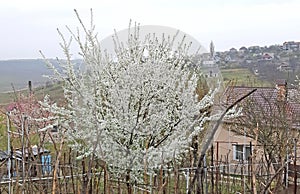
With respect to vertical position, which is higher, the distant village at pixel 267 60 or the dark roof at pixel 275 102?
the distant village at pixel 267 60

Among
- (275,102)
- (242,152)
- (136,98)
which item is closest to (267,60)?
(275,102)

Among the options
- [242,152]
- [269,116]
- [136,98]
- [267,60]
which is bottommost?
[269,116]

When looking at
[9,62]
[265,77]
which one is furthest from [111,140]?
[265,77]

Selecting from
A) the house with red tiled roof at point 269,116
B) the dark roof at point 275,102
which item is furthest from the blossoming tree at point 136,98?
the dark roof at point 275,102

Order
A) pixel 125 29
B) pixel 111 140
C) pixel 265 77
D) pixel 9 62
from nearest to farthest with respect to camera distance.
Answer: pixel 111 140
pixel 125 29
pixel 9 62
pixel 265 77

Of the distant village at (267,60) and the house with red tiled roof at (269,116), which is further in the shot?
the house with red tiled roof at (269,116)

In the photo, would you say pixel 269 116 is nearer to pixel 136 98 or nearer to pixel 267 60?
pixel 267 60

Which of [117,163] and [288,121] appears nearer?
[117,163]

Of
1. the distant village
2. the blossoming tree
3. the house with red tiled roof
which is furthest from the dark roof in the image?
the blossoming tree

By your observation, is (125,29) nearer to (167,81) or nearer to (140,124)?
(167,81)

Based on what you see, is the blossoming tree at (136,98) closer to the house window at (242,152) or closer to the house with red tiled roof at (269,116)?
the house window at (242,152)

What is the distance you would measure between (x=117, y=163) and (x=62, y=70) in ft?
6.24

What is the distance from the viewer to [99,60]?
4723 millimetres

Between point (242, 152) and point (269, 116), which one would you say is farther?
point (269, 116)
